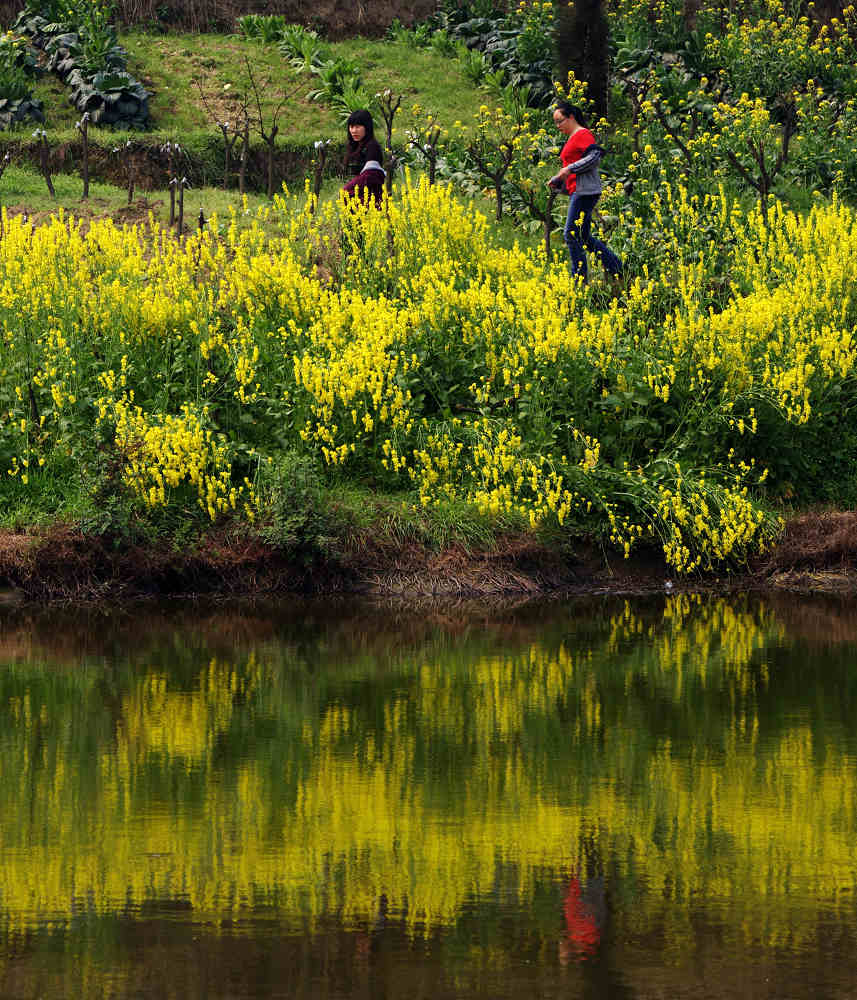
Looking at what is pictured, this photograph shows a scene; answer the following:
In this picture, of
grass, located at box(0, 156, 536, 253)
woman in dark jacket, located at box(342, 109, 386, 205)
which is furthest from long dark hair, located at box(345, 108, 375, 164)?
grass, located at box(0, 156, 536, 253)

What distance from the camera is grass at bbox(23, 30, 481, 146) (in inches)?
1043

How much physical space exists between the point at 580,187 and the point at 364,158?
2.62 metres

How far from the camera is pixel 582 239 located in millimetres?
17984

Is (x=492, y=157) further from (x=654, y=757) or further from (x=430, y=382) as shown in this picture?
(x=654, y=757)

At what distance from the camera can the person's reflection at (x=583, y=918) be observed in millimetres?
6148

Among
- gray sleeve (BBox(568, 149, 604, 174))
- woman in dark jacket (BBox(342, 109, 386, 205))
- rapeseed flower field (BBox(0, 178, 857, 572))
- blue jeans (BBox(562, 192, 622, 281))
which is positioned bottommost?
rapeseed flower field (BBox(0, 178, 857, 572))

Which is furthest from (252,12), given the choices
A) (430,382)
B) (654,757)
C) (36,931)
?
(36,931)

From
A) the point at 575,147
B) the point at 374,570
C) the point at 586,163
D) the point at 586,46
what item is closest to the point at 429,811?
the point at 374,570

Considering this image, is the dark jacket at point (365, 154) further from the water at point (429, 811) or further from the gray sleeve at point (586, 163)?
the water at point (429, 811)

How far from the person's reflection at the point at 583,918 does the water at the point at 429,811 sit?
0.02 meters

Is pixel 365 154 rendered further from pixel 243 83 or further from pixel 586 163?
pixel 243 83

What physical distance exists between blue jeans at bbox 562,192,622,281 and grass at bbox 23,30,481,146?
8435 mm

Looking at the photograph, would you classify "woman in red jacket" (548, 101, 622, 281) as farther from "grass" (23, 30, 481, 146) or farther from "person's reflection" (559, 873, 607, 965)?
"person's reflection" (559, 873, 607, 965)

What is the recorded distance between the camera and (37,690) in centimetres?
1063
